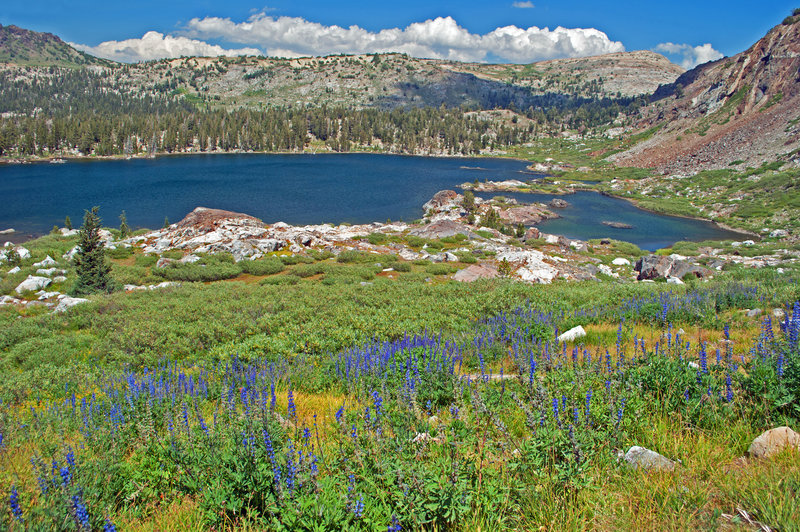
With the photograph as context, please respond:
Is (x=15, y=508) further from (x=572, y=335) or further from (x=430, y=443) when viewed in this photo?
(x=572, y=335)

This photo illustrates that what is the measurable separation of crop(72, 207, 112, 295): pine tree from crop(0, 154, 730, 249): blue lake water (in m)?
39.0

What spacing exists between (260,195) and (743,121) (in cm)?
10680

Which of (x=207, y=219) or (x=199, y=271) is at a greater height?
(x=207, y=219)

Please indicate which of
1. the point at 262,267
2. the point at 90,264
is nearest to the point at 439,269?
the point at 262,267

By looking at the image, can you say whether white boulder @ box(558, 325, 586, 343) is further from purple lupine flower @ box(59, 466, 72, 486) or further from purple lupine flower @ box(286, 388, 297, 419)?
purple lupine flower @ box(59, 466, 72, 486)

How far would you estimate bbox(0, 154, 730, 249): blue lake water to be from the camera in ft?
209

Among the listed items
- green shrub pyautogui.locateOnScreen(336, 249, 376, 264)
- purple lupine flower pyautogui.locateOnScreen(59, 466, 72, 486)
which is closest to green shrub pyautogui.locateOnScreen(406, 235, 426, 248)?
green shrub pyautogui.locateOnScreen(336, 249, 376, 264)

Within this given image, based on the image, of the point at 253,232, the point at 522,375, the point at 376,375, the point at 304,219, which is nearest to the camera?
the point at 522,375

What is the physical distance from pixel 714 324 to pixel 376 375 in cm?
734

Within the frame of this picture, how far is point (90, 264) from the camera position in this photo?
24.3 metres

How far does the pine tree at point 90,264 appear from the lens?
78.5 ft

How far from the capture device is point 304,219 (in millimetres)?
66062

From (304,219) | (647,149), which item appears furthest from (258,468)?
(647,149)

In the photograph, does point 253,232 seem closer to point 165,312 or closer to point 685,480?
point 165,312
